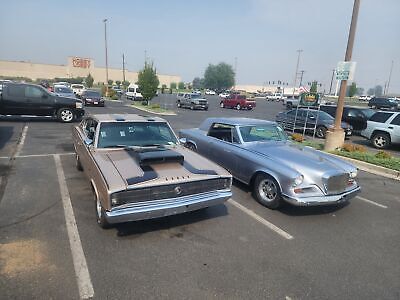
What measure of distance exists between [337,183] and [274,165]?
1124 millimetres

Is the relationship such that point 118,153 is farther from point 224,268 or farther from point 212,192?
point 224,268

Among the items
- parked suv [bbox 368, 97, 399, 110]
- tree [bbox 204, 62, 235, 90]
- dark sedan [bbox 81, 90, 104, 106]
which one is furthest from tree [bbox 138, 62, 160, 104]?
tree [bbox 204, 62, 235, 90]

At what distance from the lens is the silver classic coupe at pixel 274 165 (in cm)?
496

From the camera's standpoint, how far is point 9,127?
12758 mm

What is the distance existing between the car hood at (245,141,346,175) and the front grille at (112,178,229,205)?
1452 mm

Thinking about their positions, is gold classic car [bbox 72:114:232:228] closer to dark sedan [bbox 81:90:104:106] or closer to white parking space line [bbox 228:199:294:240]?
white parking space line [bbox 228:199:294:240]

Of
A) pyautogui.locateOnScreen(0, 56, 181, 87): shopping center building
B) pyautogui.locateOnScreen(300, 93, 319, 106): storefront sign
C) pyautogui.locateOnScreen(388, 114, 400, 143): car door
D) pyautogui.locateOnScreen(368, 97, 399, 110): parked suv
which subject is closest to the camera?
pyautogui.locateOnScreen(388, 114, 400, 143): car door

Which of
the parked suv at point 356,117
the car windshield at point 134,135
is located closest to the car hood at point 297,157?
the car windshield at point 134,135

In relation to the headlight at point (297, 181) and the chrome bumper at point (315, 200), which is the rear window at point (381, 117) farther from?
the headlight at point (297, 181)

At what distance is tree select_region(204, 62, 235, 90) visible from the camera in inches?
4722

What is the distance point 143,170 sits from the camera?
4.20 meters

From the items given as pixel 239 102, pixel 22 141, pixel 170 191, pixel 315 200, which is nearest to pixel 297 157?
pixel 315 200

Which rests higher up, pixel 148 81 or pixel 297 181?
pixel 148 81

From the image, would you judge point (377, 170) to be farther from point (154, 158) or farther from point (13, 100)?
point (13, 100)
